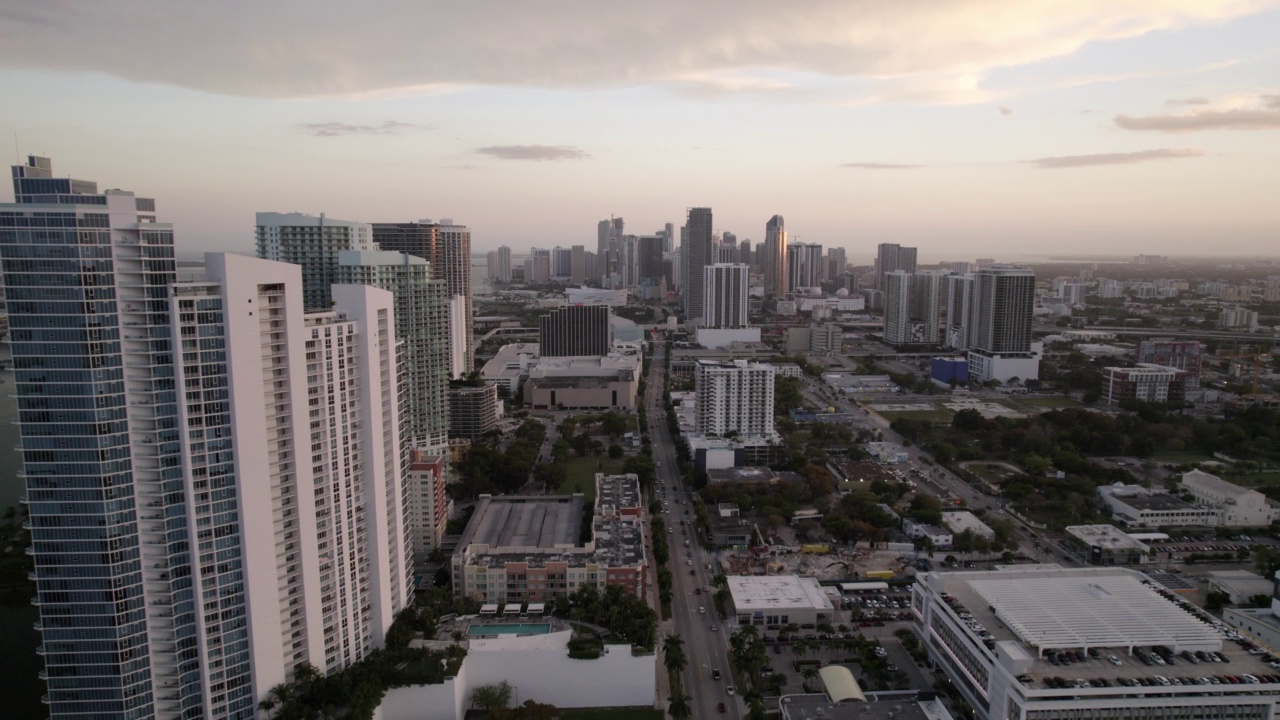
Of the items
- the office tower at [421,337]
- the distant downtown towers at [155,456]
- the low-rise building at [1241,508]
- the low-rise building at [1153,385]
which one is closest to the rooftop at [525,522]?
the office tower at [421,337]

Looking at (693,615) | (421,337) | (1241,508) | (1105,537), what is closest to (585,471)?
(421,337)

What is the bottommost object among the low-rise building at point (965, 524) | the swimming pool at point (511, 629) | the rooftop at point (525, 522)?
the low-rise building at point (965, 524)

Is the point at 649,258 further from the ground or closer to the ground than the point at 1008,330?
further from the ground

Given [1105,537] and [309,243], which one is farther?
[309,243]

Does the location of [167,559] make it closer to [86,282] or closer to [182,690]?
[182,690]

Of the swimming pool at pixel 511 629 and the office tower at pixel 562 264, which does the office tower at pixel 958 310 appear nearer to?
the swimming pool at pixel 511 629

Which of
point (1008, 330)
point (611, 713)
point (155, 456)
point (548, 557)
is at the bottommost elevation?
point (611, 713)

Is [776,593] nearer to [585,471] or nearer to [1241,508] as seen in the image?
[585,471]

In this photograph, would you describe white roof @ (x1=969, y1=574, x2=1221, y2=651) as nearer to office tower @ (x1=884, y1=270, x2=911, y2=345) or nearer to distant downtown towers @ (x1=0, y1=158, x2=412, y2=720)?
distant downtown towers @ (x1=0, y1=158, x2=412, y2=720)
